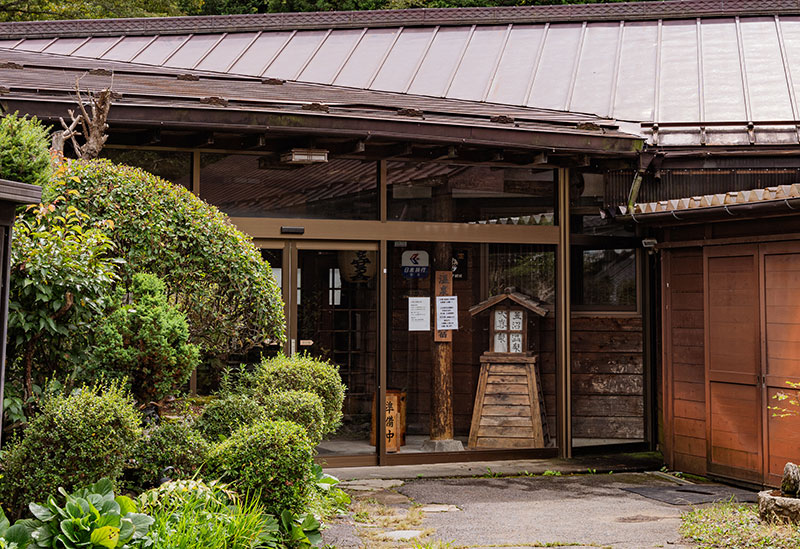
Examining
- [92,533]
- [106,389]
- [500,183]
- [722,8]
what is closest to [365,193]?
[500,183]

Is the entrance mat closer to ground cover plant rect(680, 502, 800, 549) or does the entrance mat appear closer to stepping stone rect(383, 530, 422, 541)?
ground cover plant rect(680, 502, 800, 549)

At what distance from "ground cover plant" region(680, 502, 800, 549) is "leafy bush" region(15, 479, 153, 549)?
11.5 ft

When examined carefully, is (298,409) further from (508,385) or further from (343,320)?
(508,385)

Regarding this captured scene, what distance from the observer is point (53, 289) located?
490 cm

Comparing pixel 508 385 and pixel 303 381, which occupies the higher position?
pixel 303 381

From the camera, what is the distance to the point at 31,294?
16.0 ft

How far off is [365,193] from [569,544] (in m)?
4.19

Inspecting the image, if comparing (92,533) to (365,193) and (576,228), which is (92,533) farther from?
(576,228)

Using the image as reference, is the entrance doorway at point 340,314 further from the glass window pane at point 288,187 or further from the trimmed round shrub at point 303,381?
the trimmed round shrub at point 303,381

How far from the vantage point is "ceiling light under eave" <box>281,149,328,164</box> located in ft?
26.6

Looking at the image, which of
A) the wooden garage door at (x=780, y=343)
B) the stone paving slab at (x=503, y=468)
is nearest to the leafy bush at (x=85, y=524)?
the stone paving slab at (x=503, y=468)

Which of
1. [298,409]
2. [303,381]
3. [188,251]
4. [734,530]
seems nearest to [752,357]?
[734,530]

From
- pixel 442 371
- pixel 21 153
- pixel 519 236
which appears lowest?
pixel 442 371

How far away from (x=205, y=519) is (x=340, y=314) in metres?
4.11
